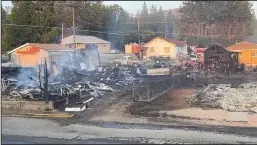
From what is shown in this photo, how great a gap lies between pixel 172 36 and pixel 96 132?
20538 millimetres

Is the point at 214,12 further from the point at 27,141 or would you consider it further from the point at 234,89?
the point at 27,141

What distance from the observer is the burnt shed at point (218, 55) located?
28.4m

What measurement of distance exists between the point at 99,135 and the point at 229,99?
8902 millimetres

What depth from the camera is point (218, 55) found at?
28.8 meters

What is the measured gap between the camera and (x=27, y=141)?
398 inches

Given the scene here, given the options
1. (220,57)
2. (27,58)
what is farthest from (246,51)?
(27,58)

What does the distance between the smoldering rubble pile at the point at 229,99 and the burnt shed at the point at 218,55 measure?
703 cm

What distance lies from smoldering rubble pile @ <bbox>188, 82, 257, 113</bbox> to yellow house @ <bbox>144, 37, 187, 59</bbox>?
9.57 meters

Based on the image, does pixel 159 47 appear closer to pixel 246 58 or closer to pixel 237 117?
pixel 246 58

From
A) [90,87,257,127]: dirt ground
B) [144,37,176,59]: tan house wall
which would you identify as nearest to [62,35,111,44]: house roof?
[144,37,176,59]: tan house wall

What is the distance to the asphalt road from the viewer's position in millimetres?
10195

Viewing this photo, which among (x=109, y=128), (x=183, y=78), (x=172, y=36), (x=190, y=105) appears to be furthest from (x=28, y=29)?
(x=109, y=128)

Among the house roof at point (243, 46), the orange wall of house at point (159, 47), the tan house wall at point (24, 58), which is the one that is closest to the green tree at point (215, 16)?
the house roof at point (243, 46)

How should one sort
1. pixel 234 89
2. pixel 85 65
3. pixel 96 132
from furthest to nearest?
1. pixel 85 65
2. pixel 234 89
3. pixel 96 132
